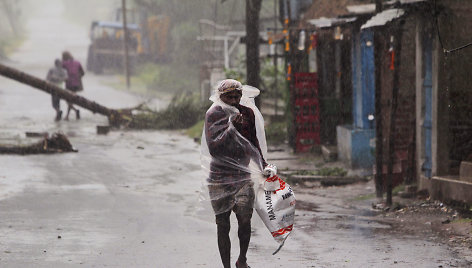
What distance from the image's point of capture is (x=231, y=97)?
264 inches

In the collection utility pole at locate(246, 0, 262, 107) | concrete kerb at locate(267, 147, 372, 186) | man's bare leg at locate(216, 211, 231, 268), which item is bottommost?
concrete kerb at locate(267, 147, 372, 186)

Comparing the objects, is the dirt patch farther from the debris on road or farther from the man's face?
the debris on road

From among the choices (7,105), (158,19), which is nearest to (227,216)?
(7,105)

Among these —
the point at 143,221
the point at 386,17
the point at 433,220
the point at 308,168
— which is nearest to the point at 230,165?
the point at 143,221

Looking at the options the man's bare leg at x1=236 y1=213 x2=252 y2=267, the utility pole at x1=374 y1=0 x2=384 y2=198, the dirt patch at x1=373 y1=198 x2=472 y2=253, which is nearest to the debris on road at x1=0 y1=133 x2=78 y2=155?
the utility pole at x1=374 y1=0 x2=384 y2=198

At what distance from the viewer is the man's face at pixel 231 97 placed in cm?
669

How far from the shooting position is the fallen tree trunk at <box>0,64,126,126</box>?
20.5 meters

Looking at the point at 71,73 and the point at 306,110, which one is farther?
the point at 71,73

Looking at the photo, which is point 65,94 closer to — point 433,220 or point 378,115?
point 378,115

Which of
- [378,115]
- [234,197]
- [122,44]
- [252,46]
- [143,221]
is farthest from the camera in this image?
[122,44]

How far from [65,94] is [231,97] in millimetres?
15603

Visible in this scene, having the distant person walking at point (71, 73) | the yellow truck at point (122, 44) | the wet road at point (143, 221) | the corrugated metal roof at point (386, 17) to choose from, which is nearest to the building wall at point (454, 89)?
the corrugated metal roof at point (386, 17)

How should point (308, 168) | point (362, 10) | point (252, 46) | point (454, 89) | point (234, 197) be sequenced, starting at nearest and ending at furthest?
point (234, 197), point (454, 89), point (362, 10), point (308, 168), point (252, 46)

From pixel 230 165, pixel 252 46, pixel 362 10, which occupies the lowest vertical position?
pixel 230 165
